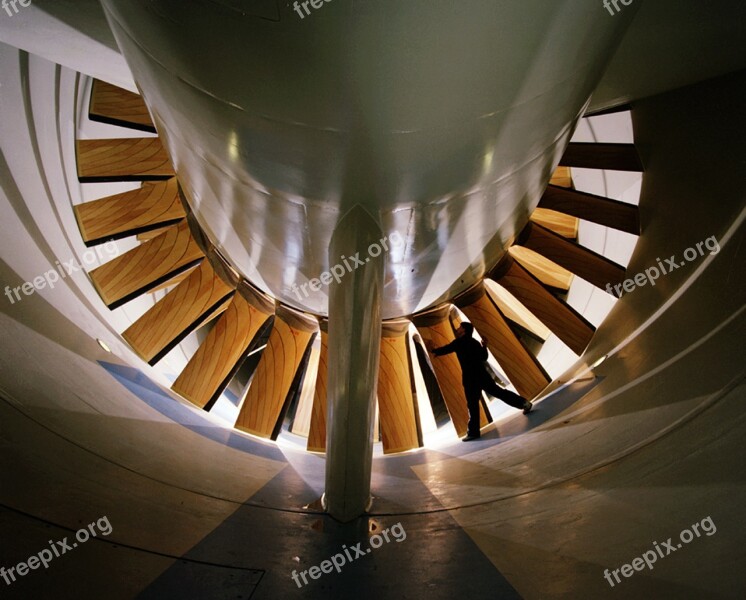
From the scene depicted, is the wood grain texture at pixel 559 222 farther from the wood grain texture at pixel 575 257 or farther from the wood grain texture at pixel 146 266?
the wood grain texture at pixel 146 266

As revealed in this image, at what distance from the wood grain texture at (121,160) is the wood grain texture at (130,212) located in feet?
0.42

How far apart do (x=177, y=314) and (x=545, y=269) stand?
315 centimetres

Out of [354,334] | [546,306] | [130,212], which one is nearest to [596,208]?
[546,306]

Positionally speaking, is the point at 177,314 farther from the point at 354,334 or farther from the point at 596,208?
the point at 596,208

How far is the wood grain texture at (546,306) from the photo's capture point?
409cm

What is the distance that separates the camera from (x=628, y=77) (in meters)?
2.28

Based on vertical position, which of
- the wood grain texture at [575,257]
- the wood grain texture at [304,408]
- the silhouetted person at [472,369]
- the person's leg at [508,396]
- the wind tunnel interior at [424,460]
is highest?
the wood grain texture at [304,408]

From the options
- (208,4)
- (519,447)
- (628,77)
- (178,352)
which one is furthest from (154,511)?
(178,352)

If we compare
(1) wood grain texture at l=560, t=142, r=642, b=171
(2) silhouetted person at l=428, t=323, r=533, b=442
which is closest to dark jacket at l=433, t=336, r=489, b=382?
(2) silhouetted person at l=428, t=323, r=533, b=442

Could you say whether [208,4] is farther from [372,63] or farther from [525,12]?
[525,12]

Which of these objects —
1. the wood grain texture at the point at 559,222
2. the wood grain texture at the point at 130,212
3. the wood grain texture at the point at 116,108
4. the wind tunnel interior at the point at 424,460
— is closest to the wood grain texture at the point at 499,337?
the wind tunnel interior at the point at 424,460

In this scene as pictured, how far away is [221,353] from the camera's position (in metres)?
4.12

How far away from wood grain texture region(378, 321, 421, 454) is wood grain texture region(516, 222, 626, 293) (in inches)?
43.8

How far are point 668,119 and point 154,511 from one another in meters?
3.07
